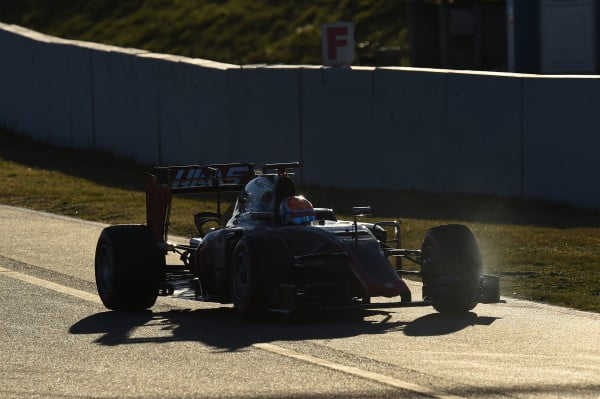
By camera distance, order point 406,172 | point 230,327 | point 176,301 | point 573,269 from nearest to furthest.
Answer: point 230,327 → point 176,301 → point 573,269 → point 406,172

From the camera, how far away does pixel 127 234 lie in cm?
1448

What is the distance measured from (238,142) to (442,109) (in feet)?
16.8

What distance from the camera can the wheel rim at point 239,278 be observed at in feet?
43.9

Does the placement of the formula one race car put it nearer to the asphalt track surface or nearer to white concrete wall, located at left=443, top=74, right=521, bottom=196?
the asphalt track surface

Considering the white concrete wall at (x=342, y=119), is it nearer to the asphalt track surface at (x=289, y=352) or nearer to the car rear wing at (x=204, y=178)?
the car rear wing at (x=204, y=178)

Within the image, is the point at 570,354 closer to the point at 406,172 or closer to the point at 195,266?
the point at 195,266

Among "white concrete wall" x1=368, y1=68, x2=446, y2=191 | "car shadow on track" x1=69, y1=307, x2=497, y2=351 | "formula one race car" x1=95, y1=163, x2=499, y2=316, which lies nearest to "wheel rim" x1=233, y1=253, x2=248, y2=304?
"formula one race car" x1=95, y1=163, x2=499, y2=316

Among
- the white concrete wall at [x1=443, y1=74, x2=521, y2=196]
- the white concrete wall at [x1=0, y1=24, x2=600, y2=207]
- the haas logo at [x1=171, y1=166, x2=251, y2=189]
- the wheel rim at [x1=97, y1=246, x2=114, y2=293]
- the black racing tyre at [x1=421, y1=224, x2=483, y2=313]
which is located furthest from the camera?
the white concrete wall at [x1=443, y1=74, x2=521, y2=196]

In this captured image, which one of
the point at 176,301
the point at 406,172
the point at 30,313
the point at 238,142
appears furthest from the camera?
the point at 238,142

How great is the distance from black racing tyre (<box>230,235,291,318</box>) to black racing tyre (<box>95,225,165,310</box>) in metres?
1.33

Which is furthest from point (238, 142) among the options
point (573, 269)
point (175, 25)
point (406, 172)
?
point (175, 25)

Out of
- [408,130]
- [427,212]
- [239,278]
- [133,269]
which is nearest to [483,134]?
[427,212]

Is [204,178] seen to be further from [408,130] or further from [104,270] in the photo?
[408,130]

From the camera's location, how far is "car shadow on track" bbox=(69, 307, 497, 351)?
12539mm
